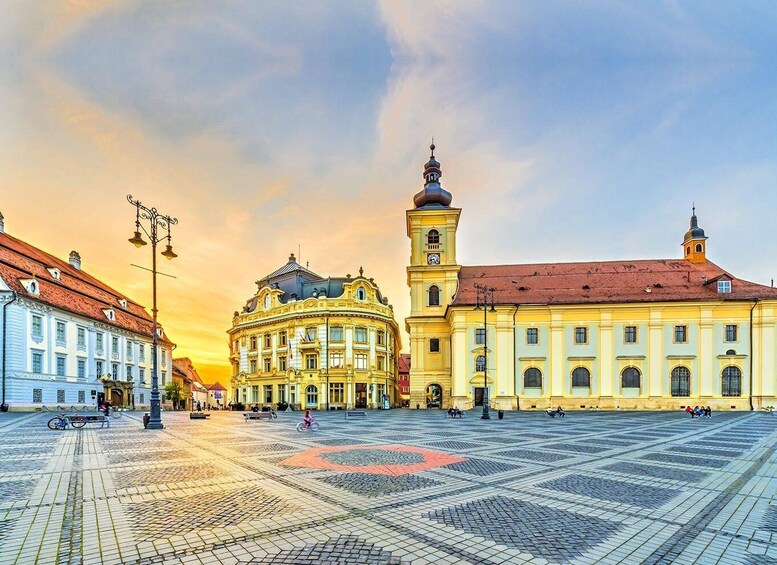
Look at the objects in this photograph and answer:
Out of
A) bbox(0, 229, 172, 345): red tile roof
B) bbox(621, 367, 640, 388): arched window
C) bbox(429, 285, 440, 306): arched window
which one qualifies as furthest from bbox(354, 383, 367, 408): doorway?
bbox(0, 229, 172, 345): red tile roof

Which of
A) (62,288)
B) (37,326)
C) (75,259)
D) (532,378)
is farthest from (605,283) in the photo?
(75,259)

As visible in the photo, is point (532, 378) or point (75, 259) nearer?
point (532, 378)

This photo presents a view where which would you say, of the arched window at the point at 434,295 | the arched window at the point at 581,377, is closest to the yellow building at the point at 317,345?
the arched window at the point at 434,295

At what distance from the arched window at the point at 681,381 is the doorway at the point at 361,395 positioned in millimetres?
33458

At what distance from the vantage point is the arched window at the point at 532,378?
155 ft

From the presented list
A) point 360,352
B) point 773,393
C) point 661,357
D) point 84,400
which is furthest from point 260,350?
point 773,393

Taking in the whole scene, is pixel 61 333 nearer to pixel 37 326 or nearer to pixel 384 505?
pixel 37 326

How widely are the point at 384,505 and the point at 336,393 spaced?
151 feet

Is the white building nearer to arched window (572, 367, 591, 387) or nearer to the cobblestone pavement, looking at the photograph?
the cobblestone pavement

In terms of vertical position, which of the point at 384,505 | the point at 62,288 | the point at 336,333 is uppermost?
the point at 62,288

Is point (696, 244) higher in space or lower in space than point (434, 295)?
higher

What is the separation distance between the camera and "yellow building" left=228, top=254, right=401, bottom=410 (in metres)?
52.6

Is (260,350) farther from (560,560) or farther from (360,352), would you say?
(560,560)

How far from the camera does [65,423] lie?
22125 mm
